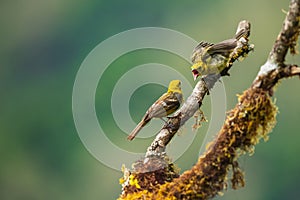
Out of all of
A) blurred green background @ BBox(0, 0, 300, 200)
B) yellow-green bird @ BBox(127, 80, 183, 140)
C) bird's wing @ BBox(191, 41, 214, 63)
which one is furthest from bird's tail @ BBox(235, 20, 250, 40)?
blurred green background @ BBox(0, 0, 300, 200)

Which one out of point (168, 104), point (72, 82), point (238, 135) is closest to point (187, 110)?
point (168, 104)

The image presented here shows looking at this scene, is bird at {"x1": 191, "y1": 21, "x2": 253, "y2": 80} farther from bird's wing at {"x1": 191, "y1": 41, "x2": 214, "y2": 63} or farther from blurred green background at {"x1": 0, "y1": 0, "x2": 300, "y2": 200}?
blurred green background at {"x1": 0, "y1": 0, "x2": 300, "y2": 200}

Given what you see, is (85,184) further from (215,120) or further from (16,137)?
(215,120)

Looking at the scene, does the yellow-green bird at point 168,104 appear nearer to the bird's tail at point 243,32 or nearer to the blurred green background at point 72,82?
the bird's tail at point 243,32

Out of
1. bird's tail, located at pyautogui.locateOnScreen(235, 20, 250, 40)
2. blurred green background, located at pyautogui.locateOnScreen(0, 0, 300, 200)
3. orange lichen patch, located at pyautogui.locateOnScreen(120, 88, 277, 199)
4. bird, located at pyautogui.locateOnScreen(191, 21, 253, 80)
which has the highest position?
blurred green background, located at pyautogui.locateOnScreen(0, 0, 300, 200)

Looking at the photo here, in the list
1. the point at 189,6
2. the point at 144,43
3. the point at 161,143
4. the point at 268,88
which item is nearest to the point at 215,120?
the point at 161,143
